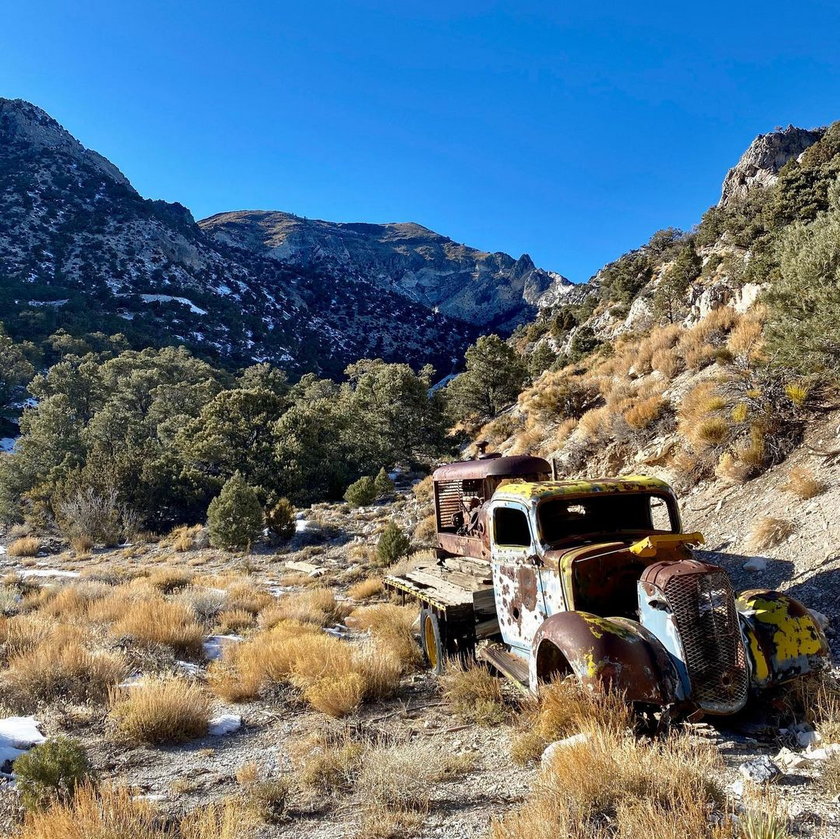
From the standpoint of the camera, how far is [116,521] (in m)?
21.3

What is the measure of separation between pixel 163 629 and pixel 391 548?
6654 millimetres

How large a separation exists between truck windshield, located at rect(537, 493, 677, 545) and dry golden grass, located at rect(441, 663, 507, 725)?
1.63 meters

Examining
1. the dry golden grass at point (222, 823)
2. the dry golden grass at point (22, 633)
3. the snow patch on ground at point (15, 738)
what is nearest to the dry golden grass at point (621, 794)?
the dry golden grass at point (222, 823)

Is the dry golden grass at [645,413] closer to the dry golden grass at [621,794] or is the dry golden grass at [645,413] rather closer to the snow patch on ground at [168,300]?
the dry golden grass at [621,794]

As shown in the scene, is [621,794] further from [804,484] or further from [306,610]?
[306,610]

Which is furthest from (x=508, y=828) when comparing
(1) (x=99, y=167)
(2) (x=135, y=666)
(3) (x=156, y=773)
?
(1) (x=99, y=167)

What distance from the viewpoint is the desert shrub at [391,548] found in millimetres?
13484

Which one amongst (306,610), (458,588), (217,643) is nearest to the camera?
(458,588)

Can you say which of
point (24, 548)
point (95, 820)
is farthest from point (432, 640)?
point (24, 548)

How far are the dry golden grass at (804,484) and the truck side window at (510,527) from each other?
4764mm

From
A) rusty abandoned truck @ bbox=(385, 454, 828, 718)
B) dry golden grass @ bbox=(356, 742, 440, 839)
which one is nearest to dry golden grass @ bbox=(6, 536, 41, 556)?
→ rusty abandoned truck @ bbox=(385, 454, 828, 718)

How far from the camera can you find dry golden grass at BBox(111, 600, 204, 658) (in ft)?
24.6

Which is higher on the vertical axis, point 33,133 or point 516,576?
point 33,133

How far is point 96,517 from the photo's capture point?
821 inches
